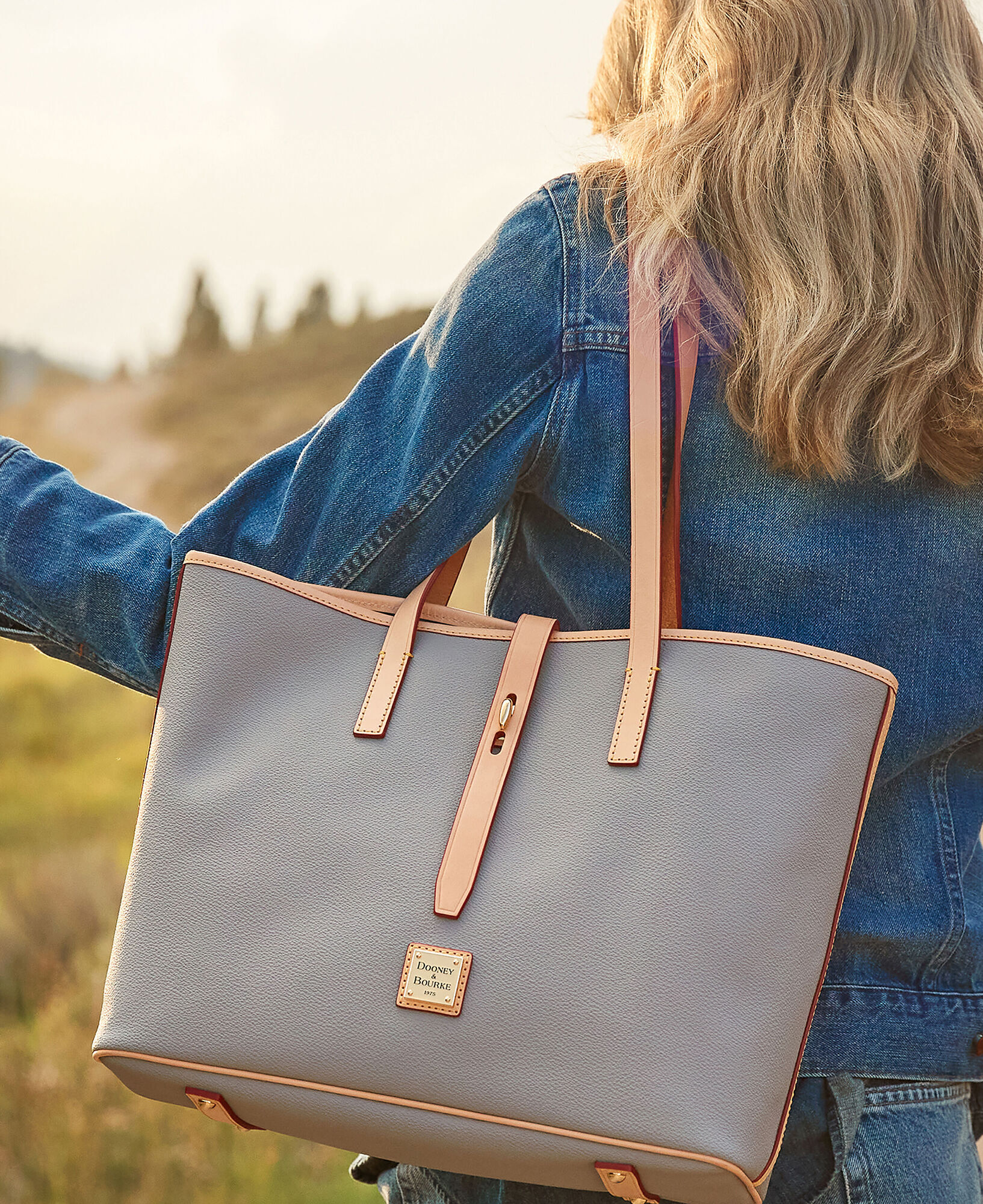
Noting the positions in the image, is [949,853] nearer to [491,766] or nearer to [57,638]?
[491,766]

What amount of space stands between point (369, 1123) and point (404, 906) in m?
0.20

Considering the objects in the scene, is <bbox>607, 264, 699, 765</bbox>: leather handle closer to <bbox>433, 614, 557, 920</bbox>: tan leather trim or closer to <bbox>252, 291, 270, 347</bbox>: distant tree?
<bbox>433, 614, 557, 920</bbox>: tan leather trim

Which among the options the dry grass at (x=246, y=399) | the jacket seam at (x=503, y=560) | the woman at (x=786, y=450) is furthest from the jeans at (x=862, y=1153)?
the dry grass at (x=246, y=399)

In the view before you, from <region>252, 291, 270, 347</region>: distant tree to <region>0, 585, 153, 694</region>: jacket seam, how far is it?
3.12 metres

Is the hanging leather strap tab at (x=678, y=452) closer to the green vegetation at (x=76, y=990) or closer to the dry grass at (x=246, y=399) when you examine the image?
the green vegetation at (x=76, y=990)

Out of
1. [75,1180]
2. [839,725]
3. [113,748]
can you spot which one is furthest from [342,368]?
[839,725]

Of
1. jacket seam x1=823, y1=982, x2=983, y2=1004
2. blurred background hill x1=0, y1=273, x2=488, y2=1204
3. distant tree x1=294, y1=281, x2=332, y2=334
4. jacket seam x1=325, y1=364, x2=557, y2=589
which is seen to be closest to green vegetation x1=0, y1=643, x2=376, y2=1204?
blurred background hill x1=0, y1=273, x2=488, y2=1204

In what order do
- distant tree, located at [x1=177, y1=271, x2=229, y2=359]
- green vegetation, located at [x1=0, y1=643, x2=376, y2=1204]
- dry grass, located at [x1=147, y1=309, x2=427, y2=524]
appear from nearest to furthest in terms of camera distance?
green vegetation, located at [x1=0, y1=643, x2=376, y2=1204] < distant tree, located at [x1=177, y1=271, x2=229, y2=359] < dry grass, located at [x1=147, y1=309, x2=427, y2=524]

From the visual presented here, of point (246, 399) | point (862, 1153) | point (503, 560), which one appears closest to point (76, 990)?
point (246, 399)

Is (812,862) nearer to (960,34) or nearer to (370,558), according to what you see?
(370,558)

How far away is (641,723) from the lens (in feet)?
3.23

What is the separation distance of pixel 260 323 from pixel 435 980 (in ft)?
12.1

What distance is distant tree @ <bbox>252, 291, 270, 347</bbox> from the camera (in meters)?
4.15

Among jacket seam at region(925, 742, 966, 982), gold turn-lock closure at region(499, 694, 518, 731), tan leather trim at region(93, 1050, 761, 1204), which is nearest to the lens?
tan leather trim at region(93, 1050, 761, 1204)
